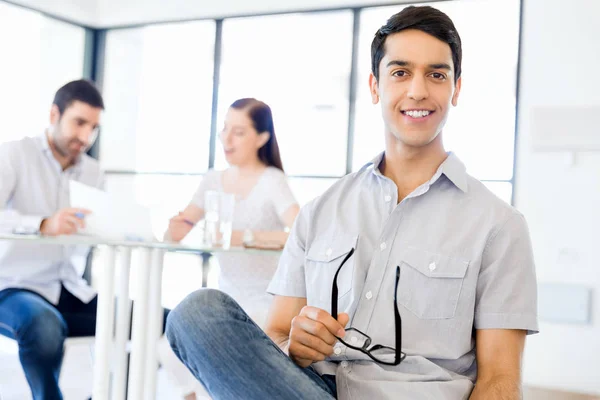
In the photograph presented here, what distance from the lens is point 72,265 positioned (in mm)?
2646

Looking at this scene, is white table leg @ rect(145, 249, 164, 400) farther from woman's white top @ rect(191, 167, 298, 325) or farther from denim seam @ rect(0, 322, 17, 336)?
denim seam @ rect(0, 322, 17, 336)

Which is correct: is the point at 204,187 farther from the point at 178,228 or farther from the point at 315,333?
the point at 315,333

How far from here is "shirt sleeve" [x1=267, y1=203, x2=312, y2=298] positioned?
4.53ft

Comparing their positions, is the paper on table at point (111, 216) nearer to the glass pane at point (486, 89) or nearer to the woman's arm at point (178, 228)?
the woman's arm at point (178, 228)

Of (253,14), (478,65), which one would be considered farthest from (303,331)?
(253,14)

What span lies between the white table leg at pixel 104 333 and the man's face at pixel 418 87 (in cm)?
105

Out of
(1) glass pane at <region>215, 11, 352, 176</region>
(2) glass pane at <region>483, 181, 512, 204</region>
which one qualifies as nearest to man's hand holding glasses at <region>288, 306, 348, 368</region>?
(2) glass pane at <region>483, 181, 512, 204</region>

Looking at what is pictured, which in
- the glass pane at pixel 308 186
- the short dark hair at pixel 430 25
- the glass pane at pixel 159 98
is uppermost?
the glass pane at pixel 159 98

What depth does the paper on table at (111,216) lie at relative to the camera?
6.88ft

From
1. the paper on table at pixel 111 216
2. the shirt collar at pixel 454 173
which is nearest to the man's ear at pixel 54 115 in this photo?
the paper on table at pixel 111 216

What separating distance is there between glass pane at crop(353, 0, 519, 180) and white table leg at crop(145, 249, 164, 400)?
2.61 m

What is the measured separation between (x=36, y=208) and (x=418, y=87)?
6.02 ft

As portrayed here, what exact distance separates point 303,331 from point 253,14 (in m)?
4.14

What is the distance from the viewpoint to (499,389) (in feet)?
3.70
